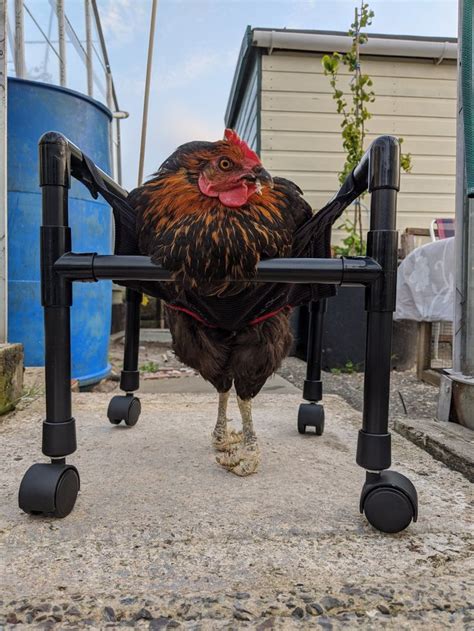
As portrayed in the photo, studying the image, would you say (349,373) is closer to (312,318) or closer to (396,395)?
(396,395)

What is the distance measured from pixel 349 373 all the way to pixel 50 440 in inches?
118

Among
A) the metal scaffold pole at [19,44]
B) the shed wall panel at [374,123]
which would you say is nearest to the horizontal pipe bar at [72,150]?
the metal scaffold pole at [19,44]

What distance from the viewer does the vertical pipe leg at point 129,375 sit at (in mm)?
1769

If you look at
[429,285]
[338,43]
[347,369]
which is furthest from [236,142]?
[338,43]

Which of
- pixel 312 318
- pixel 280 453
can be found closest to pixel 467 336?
pixel 312 318

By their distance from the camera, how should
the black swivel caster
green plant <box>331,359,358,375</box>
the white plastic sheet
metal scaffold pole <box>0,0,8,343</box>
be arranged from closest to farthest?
the black swivel caster → metal scaffold pole <box>0,0,8,343</box> → the white plastic sheet → green plant <box>331,359,358,375</box>

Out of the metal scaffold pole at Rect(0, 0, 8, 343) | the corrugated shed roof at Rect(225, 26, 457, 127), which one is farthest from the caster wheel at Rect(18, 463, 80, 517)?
the corrugated shed roof at Rect(225, 26, 457, 127)

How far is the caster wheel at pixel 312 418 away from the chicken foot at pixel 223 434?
0.27 meters

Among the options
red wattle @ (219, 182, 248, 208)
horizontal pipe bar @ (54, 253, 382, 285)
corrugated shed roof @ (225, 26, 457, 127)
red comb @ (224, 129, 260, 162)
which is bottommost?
horizontal pipe bar @ (54, 253, 382, 285)

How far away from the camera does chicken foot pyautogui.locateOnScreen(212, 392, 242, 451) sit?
5.04 feet

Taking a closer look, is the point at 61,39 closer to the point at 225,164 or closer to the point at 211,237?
the point at 225,164

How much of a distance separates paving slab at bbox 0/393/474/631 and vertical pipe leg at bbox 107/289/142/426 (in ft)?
0.76

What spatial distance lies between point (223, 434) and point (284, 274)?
0.73 m

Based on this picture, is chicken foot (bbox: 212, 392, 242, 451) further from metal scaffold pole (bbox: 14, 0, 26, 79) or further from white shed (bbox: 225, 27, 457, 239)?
white shed (bbox: 225, 27, 457, 239)
